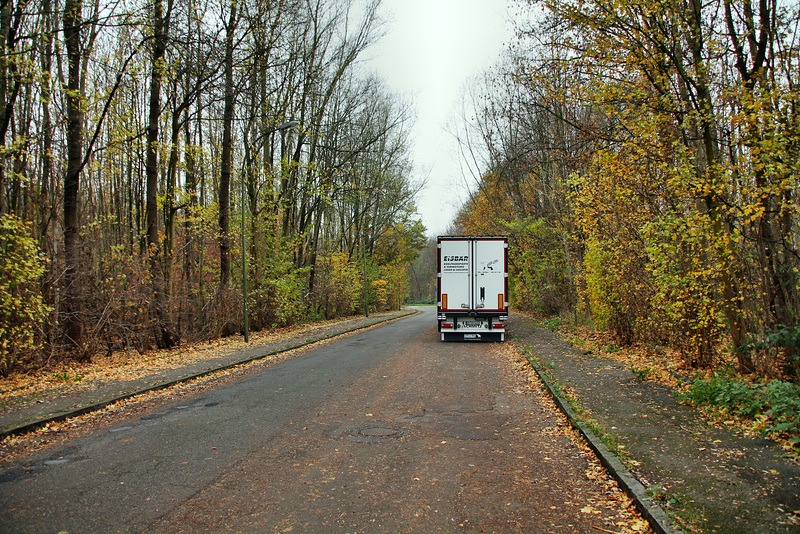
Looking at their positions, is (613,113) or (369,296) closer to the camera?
(613,113)

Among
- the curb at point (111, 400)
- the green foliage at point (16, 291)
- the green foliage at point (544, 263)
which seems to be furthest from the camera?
the green foliage at point (544, 263)

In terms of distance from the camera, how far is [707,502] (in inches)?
161

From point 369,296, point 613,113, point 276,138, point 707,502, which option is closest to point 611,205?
point 613,113

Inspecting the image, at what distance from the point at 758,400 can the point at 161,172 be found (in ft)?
85.1

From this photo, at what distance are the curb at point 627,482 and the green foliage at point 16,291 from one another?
8.91 metres

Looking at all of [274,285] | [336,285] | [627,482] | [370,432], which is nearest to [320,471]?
[370,432]

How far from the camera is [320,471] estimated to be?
17.0 ft

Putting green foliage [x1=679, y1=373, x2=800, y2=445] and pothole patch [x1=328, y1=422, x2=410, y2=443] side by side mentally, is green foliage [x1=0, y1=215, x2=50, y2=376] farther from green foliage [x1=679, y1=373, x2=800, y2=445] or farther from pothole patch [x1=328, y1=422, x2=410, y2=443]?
green foliage [x1=679, y1=373, x2=800, y2=445]

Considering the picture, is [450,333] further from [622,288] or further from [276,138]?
[276,138]

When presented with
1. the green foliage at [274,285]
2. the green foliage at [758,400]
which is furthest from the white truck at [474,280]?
the green foliage at [758,400]

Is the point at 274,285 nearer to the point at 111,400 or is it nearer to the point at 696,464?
the point at 111,400

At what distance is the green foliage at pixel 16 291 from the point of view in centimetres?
934

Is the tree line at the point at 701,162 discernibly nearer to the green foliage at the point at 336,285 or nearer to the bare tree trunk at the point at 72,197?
the bare tree trunk at the point at 72,197

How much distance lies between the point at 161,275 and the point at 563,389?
12.4 m
